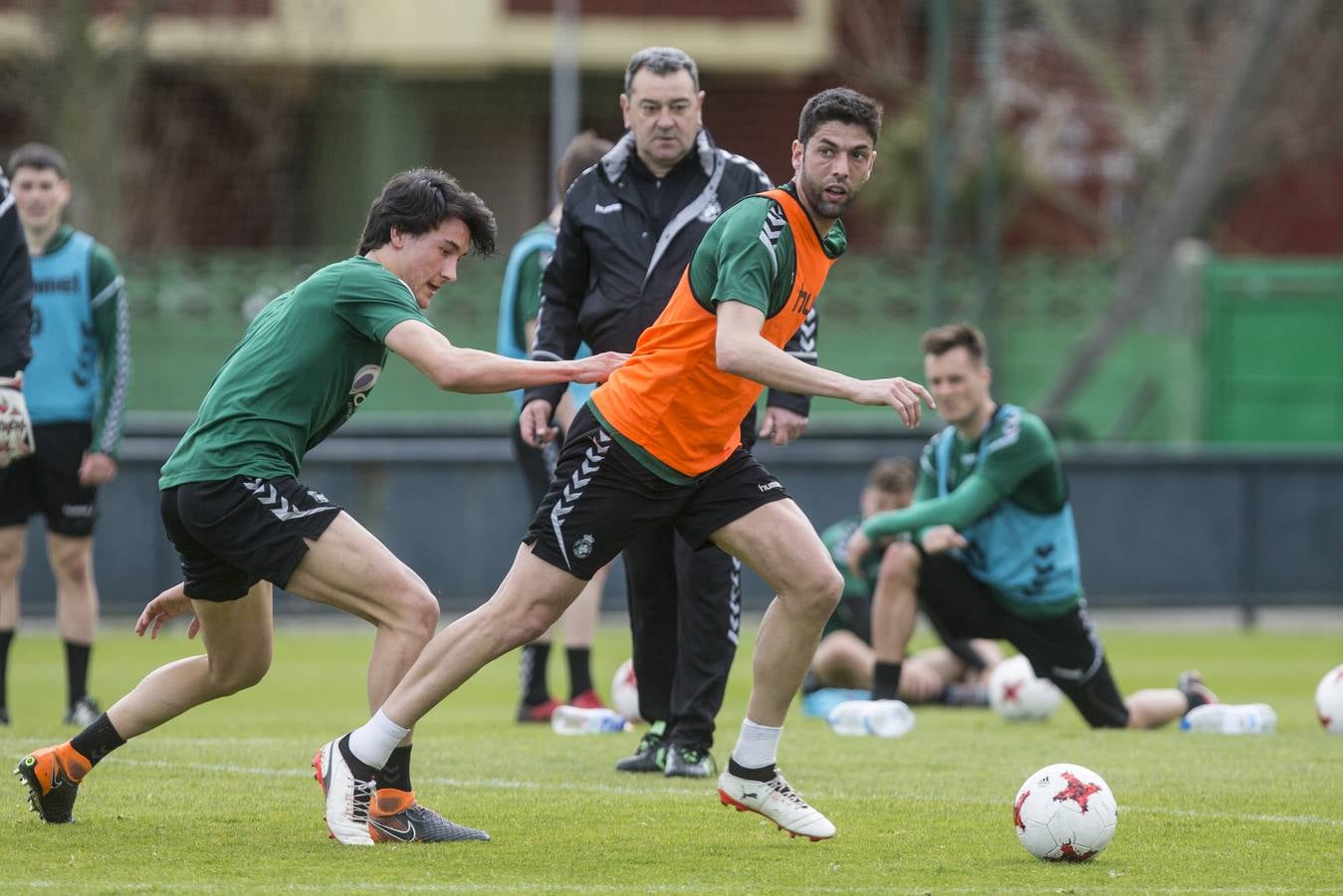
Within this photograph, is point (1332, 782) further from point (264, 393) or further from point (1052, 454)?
point (264, 393)

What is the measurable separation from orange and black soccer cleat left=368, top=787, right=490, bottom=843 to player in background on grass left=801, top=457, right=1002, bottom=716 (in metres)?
4.72

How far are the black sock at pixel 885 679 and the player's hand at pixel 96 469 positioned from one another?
3.65m

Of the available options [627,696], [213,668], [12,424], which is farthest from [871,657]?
[213,668]

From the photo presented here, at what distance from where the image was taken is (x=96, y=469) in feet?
30.2

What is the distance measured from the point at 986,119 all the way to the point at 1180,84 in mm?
6523

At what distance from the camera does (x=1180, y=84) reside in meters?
23.4

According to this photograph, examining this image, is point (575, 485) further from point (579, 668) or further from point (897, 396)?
point (579, 668)

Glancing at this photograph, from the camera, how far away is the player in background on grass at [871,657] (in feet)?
35.3

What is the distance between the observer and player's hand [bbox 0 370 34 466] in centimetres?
693

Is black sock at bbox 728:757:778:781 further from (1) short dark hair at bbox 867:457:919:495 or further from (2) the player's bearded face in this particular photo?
(1) short dark hair at bbox 867:457:919:495

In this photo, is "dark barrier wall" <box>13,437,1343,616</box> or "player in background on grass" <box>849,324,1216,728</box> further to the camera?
"dark barrier wall" <box>13,437,1343,616</box>

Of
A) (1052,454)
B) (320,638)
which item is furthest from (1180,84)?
(1052,454)

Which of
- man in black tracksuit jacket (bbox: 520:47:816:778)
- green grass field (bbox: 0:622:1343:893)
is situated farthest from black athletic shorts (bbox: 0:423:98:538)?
man in black tracksuit jacket (bbox: 520:47:816:778)

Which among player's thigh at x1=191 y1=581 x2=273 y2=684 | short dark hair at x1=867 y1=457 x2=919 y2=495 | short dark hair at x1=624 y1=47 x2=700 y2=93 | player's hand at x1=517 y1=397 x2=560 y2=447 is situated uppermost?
short dark hair at x1=624 y1=47 x2=700 y2=93
